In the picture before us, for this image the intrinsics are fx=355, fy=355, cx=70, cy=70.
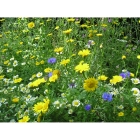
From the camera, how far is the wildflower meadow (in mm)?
1850

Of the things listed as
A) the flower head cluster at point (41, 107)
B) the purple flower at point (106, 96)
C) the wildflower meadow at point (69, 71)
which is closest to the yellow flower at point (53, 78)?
the wildflower meadow at point (69, 71)

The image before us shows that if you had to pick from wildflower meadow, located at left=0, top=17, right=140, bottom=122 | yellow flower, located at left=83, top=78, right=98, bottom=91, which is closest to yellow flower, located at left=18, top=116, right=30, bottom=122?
wildflower meadow, located at left=0, top=17, right=140, bottom=122

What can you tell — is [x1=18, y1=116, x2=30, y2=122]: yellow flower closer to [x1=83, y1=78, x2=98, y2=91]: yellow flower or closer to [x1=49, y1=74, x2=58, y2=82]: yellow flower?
[x1=49, y1=74, x2=58, y2=82]: yellow flower

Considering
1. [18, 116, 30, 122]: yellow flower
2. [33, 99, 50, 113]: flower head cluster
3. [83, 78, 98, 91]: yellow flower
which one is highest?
[83, 78, 98, 91]: yellow flower

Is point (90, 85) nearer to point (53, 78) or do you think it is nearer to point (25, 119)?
point (53, 78)

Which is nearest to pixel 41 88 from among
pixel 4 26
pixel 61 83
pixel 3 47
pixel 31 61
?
pixel 61 83

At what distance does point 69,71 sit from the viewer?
214cm

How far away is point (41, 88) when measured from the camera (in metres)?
2.16

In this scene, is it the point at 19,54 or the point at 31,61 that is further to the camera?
the point at 19,54

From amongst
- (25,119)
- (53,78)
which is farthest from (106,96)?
(25,119)

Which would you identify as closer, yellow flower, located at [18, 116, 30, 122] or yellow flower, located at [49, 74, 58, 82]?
yellow flower, located at [18, 116, 30, 122]

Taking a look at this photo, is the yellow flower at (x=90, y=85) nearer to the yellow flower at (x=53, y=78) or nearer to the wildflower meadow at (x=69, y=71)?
the wildflower meadow at (x=69, y=71)
